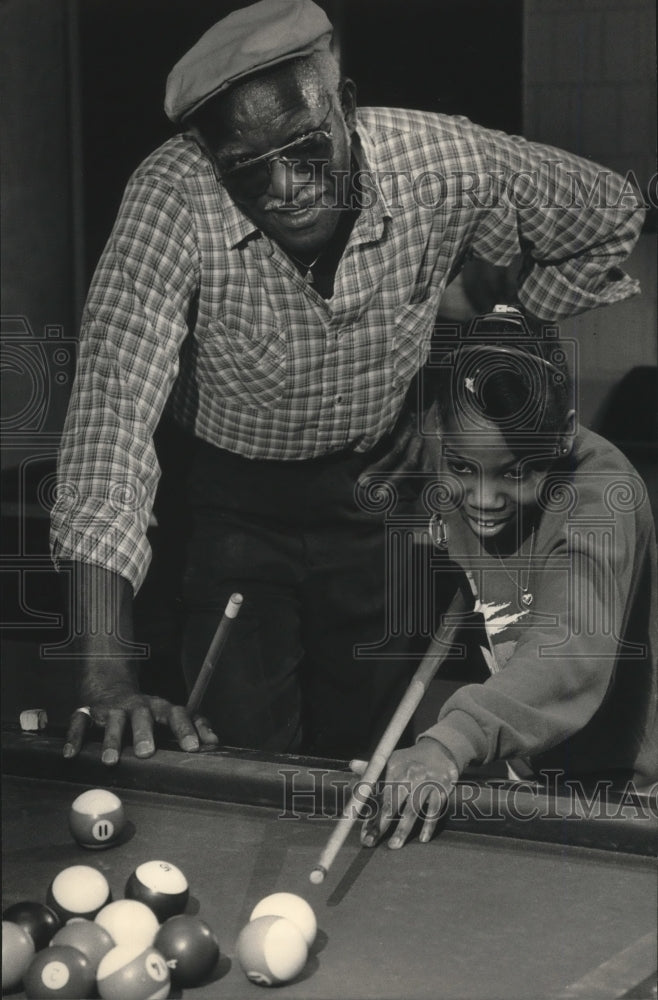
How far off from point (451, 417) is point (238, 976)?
4.47 ft

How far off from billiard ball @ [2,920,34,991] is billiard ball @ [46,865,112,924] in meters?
0.10

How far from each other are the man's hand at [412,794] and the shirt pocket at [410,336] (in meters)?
1.21

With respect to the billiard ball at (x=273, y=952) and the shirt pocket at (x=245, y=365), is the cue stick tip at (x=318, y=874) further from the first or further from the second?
the shirt pocket at (x=245, y=365)

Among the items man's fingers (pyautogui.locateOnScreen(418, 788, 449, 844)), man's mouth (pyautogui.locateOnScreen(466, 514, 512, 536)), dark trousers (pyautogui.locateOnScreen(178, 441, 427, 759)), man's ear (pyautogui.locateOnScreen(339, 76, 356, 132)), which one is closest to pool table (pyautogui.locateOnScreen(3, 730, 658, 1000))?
man's fingers (pyautogui.locateOnScreen(418, 788, 449, 844))

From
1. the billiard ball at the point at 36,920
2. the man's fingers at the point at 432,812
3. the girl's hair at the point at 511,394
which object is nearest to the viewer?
the billiard ball at the point at 36,920

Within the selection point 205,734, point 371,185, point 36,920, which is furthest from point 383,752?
point 371,185

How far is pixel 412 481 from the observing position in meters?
3.32

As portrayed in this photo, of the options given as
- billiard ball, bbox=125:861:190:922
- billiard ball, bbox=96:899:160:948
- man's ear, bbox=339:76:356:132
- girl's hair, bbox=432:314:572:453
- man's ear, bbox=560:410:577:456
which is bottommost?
billiard ball, bbox=96:899:160:948

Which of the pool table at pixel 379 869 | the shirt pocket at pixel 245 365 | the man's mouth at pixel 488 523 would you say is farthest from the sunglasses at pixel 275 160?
the pool table at pixel 379 869

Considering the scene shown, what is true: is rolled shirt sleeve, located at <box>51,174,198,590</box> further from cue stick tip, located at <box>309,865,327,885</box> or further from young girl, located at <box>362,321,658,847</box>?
cue stick tip, located at <box>309,865,327,885</box>

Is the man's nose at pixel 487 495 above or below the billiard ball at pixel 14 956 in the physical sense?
above

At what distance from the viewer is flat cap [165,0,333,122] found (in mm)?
2742

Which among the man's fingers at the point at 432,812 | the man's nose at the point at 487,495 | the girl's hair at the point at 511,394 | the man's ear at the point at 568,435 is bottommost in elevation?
the man's fingers at the point at 432,812

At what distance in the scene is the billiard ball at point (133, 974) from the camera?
1689 mm
